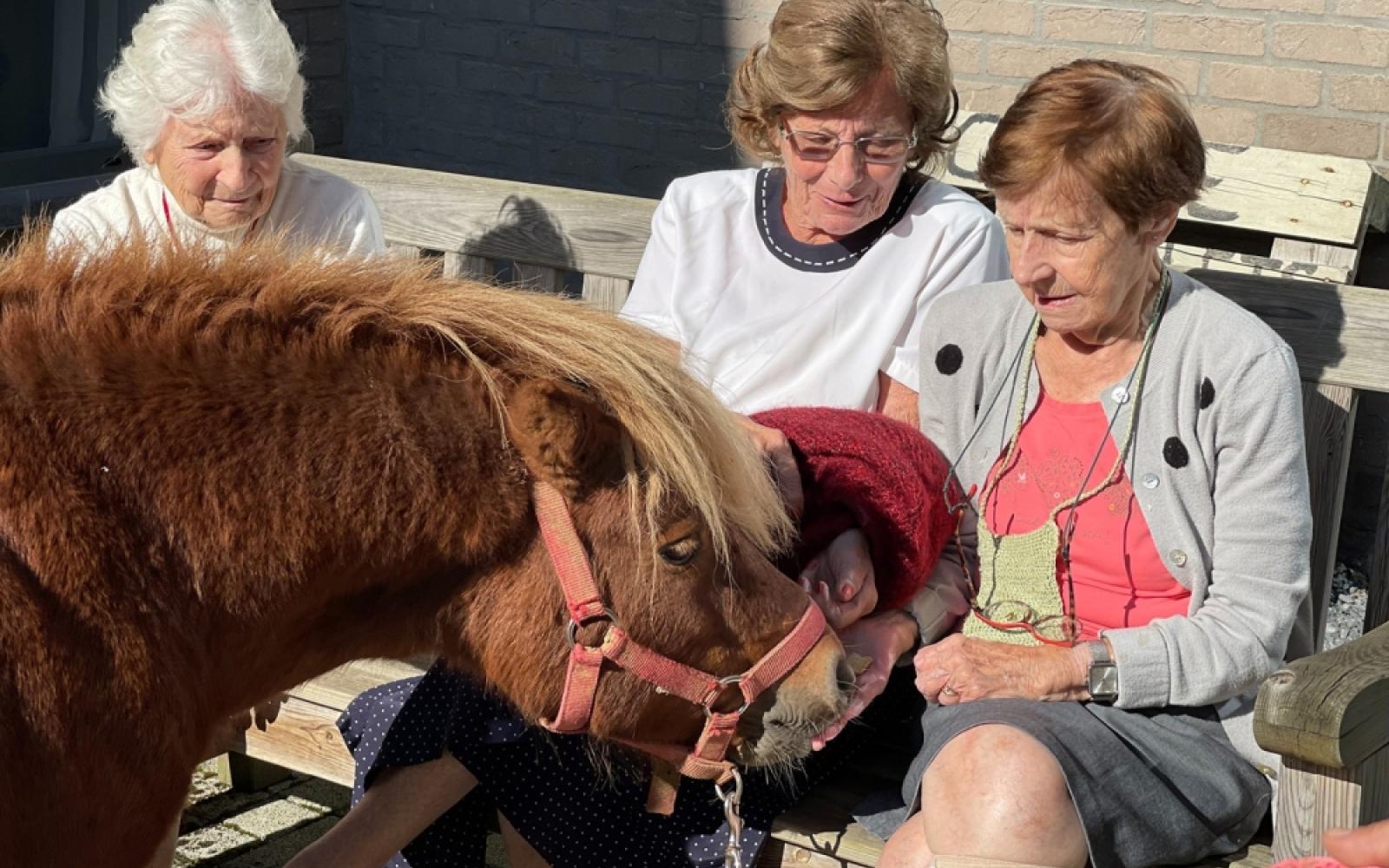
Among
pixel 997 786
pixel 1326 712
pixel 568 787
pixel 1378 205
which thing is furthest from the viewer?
pixel 1378 205

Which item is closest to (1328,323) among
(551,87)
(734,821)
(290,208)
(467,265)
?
(734,821)

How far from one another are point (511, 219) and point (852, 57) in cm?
90

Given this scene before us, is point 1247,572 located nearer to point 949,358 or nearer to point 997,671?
point 997,671

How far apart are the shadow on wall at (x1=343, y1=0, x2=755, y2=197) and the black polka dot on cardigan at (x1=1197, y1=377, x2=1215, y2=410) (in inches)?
129

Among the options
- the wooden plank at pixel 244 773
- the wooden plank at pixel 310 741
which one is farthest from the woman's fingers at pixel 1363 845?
the wooden plank at pixel 244 773

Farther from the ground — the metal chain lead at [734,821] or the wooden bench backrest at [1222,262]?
the wooden bench backrest at [1222,262]

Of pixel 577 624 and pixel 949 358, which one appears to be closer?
pixel 577 624

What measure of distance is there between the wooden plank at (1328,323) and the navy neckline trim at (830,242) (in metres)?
0.61

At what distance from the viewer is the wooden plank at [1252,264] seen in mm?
3770

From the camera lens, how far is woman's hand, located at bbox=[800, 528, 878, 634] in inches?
93.2

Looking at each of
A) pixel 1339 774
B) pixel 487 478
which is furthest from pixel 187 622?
pixel 1339 774

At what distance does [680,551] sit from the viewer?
1.93 meters

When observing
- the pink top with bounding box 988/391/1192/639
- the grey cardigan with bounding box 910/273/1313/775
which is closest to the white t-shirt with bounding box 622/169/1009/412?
the pink top with bounding box 988/391/1192/639

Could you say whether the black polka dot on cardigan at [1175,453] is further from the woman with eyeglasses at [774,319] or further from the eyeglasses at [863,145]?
the eyeglasses at [863,145]
